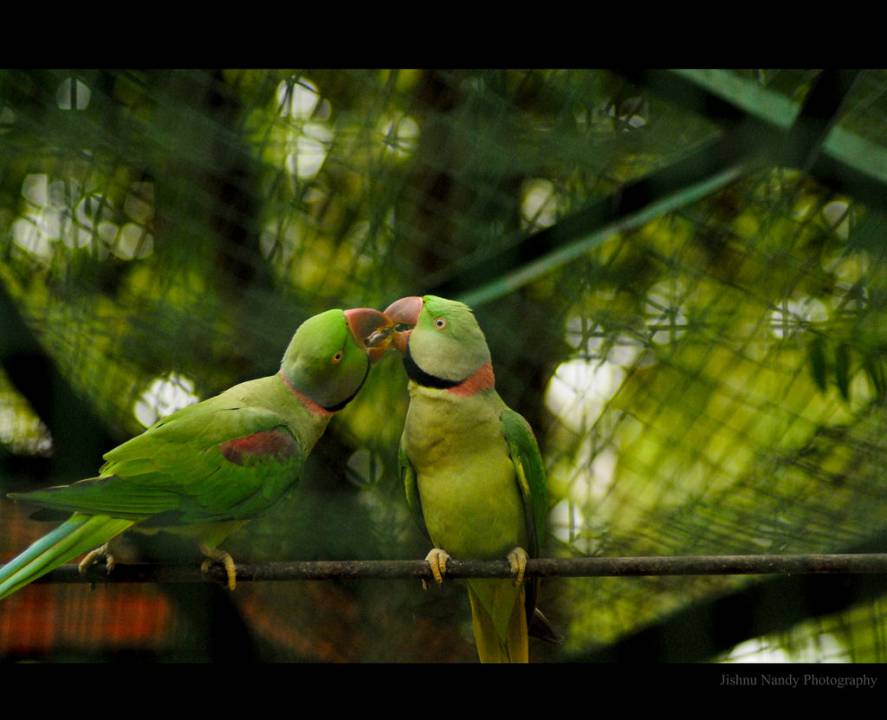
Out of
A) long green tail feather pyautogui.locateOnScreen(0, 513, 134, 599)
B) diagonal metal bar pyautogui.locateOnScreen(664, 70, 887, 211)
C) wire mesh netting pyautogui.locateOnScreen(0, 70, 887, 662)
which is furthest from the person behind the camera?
wire mesh netting pyautogui.locateOnScreen(0, 70, 887, 662)

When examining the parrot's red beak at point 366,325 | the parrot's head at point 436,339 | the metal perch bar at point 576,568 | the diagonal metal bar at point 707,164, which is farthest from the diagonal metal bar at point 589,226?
the metal perch bar at point 576,568

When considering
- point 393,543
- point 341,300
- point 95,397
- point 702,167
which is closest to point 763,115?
point 702,167

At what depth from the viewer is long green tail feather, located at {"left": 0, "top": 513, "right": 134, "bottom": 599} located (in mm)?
715

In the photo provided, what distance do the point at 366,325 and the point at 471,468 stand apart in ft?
0.81

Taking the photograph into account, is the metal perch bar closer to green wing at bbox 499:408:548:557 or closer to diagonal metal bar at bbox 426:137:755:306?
green wing at bbox 499:408:548:557

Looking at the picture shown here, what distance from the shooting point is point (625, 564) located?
746mm

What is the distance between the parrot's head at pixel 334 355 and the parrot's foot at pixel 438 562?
173 mm

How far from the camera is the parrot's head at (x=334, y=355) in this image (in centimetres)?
80

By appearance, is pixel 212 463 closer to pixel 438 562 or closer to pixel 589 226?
pixel 438 562

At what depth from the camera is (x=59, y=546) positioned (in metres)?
0.74

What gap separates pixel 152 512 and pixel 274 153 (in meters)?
0.67

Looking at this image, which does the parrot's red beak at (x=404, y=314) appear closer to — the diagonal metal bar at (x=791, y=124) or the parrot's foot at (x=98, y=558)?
the parrot's foot at (x=98, y=558)

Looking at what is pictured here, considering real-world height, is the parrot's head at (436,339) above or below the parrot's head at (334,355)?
above

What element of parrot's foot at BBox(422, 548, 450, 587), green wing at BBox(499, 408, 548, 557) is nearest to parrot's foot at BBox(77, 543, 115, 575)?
parrot's foot at BBox(422, 548, 450, 587)
